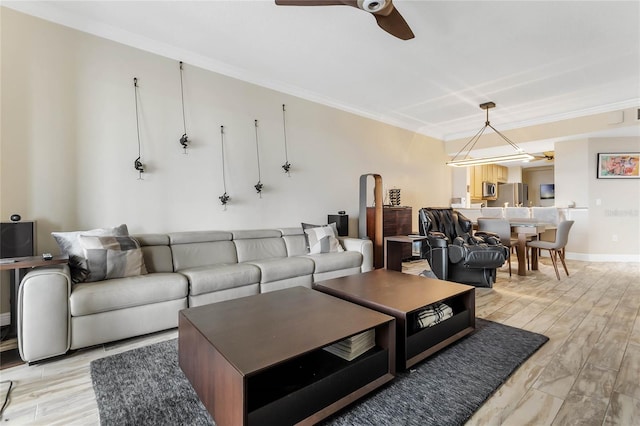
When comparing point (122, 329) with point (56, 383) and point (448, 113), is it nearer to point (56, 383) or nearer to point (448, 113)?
point (56, 383)

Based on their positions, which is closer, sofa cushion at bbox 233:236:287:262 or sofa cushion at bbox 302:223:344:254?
sofa cushion at bbox 233:236:287:262

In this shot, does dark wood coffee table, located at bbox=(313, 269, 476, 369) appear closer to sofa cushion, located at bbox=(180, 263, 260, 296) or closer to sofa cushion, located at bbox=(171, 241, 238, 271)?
sofa cushion, located at bbox=(180, 263, 260, 296)

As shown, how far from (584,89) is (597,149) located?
1.77 metres

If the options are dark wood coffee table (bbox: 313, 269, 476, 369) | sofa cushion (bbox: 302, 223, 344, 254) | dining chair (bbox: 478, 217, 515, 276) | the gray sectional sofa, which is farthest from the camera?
dining chair (bbox: 478, 217, 515, 276)

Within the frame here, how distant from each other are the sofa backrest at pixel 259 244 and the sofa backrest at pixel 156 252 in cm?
72

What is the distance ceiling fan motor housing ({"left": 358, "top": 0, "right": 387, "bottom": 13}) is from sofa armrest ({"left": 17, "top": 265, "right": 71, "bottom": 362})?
2623mm

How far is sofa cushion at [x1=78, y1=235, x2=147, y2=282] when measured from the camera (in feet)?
7.35

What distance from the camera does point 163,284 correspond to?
7.57 ft

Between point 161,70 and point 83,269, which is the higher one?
point 161,70

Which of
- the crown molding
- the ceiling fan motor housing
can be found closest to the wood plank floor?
the ceiling fan motor housing

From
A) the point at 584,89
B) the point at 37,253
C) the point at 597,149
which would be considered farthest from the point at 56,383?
the point at 597,149

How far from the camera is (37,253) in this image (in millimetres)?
2475

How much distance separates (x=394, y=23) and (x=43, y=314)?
10.1 ft

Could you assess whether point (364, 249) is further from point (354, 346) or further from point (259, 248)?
point (354, 346)
